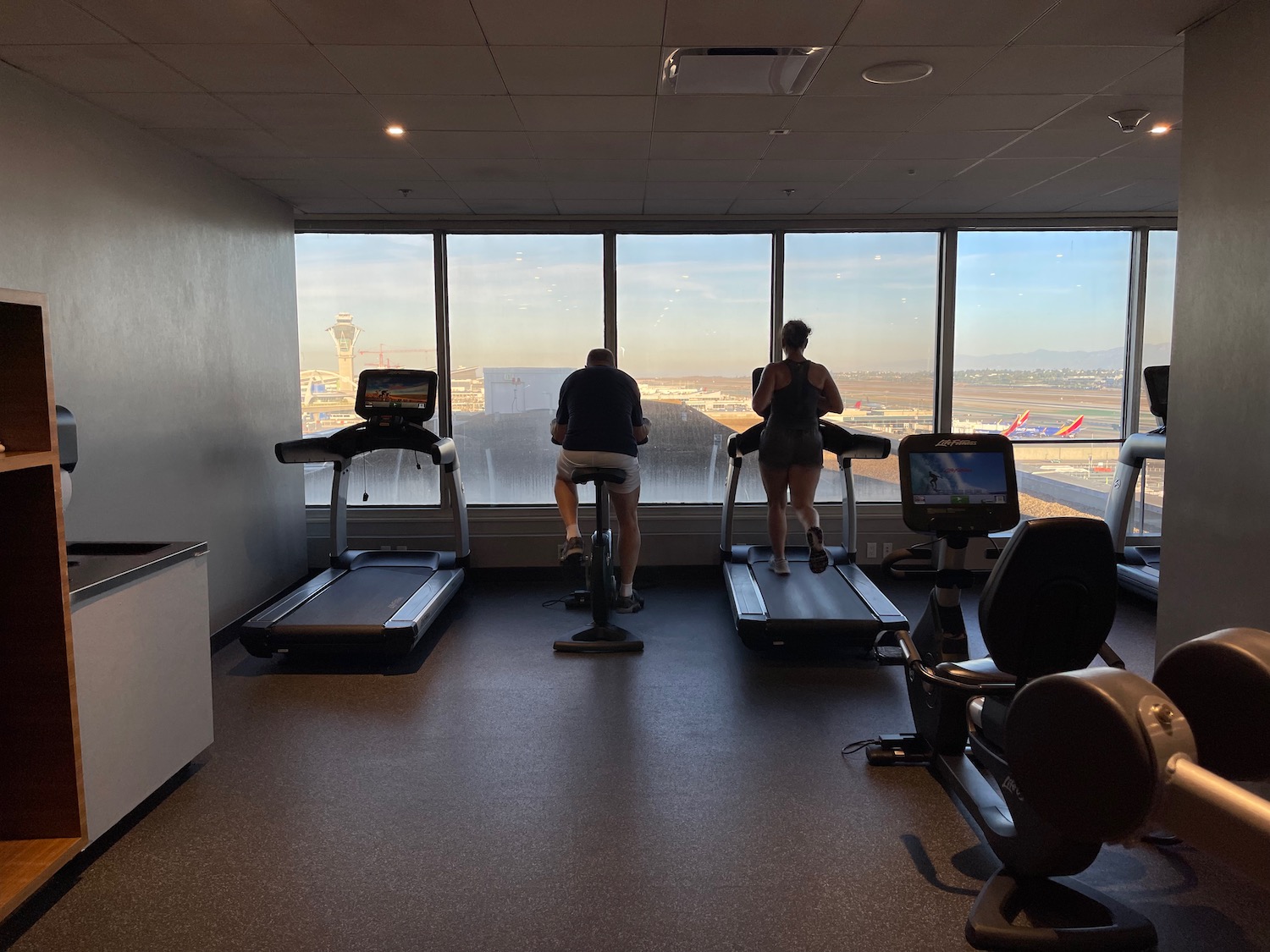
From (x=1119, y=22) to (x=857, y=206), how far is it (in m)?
3.15

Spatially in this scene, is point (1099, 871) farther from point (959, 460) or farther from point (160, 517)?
point (160, 517)

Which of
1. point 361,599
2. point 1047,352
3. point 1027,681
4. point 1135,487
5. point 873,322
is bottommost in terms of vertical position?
point 361,599

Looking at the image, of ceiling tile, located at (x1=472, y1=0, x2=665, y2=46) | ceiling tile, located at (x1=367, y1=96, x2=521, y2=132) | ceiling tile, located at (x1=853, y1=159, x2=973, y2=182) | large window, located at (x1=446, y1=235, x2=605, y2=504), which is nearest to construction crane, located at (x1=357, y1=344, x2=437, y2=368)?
large window, located at (x1=446, y1=235, x2=605, y2=504)

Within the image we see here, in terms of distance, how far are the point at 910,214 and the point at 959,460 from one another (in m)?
4.03

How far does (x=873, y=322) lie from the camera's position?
654 centimetres

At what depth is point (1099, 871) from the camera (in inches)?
100

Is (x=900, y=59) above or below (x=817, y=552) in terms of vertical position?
above

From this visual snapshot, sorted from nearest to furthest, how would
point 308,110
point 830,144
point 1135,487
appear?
point 308,110, point 830,144, point 1135,487

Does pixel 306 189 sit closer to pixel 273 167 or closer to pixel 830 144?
pixel 273 167

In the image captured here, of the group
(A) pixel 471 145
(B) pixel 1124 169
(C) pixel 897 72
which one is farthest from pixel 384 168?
(B) pixel 1124 169

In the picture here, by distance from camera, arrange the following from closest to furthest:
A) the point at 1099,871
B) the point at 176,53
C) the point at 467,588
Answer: the point at 1099,871 → the point at 176,53 → the point at 467,588

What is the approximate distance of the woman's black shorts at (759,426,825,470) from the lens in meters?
5.06

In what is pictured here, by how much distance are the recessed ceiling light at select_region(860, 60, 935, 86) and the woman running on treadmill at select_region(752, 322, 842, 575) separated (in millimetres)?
1703

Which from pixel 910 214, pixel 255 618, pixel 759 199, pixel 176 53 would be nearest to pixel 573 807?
pixel 255 618
